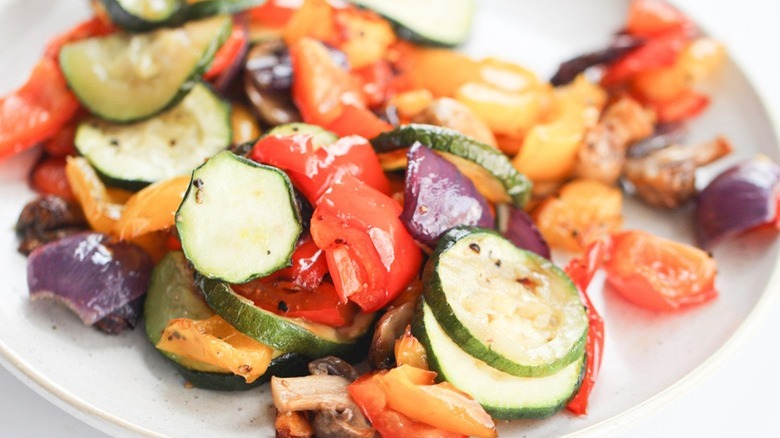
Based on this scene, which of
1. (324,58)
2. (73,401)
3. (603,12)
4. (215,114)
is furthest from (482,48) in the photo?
(73,401)

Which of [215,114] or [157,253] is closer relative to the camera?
[157,253]

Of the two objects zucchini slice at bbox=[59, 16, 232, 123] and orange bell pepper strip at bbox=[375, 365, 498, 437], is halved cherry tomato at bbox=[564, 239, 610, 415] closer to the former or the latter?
orange bell pepper strip at bbox=[375, 365, 498, 437]

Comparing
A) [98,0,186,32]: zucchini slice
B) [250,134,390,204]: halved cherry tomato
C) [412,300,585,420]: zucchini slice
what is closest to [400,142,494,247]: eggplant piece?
[250,134,390,204]: halved cherry tomato

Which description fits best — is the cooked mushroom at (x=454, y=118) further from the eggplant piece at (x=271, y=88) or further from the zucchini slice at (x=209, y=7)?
the zucchini slice at (x=209, y=7)

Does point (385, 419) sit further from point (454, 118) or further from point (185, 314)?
point (454, 118)

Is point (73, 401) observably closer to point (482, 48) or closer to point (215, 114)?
point (215, 114)

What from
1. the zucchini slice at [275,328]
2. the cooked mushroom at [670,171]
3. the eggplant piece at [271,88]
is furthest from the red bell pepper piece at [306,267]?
the cooked mushroom at [670,171]
